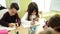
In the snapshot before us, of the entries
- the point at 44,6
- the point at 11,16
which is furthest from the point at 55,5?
the point at 11,16

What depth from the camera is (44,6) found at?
327 centimetres

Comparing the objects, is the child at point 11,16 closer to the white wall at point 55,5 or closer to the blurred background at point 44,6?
the blurred background at point 44,6

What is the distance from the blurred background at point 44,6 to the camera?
3195 mm

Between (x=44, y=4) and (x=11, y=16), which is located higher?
(x=44, y=4)

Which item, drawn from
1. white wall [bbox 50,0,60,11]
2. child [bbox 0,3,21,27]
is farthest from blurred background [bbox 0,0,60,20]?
child [bbox 0,3,21,27]

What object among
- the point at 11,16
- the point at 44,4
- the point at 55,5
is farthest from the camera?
the point at 55,5

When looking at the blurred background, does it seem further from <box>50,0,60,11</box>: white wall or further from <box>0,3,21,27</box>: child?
<box>0,3,21,27</box>: child

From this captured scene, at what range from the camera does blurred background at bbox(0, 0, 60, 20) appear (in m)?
3.20

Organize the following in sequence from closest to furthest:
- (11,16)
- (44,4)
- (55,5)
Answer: (11,16), (44,4), (55,5)

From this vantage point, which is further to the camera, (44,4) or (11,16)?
(44,4)

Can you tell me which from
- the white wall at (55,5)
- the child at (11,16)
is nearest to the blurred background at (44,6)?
the white wall at (55,5)

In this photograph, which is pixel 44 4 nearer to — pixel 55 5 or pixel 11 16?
pixel 55 5

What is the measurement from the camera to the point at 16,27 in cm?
213

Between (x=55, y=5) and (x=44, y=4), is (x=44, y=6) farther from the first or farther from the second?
(x=55, y=5)
